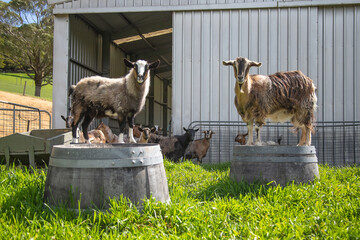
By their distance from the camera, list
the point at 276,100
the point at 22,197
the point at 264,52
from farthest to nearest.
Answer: the point at 264,52, the point at 276,100, the point at 22,197

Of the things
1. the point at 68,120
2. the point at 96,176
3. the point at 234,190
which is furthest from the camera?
the point at 68,120

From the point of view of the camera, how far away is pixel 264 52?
9461 mm

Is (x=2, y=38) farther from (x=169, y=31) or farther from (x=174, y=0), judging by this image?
(x=174, y=0)

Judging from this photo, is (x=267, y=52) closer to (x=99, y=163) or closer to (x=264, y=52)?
(x=264, y=52)

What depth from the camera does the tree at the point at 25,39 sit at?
3097 centimetres

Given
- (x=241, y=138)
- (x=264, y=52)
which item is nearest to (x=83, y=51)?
(x=264, y=52)

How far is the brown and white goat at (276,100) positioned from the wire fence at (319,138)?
397cm

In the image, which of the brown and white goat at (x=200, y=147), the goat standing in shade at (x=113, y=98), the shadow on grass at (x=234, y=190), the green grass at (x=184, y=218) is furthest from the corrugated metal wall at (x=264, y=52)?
the green grass at (x=184, y=218)

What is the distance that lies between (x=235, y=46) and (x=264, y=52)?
921 millimetres

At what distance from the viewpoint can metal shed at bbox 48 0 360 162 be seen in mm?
9188

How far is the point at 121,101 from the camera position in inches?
211

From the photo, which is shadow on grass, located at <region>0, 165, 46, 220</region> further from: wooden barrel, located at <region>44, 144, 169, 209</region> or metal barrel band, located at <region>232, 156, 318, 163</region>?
metal barrel band, located at <region>232, 156, 318, 163</region>

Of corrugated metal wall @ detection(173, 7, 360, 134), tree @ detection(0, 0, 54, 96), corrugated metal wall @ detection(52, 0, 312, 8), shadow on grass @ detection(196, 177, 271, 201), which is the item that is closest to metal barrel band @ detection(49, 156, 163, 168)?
shadow on grass @ detection(196, 177, 271, 201)

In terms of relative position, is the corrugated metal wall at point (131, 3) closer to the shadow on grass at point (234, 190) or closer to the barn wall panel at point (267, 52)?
the barn wall panel at point (267, 52)
